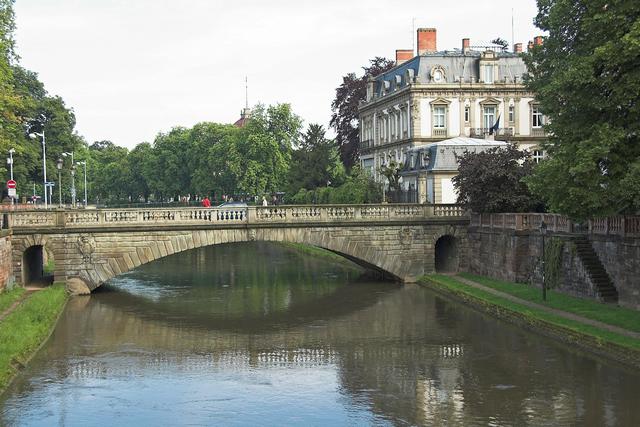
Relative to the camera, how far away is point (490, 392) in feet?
82.7

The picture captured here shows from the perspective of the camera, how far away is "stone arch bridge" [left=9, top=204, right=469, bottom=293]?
45406mm

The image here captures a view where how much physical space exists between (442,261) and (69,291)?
2305cm

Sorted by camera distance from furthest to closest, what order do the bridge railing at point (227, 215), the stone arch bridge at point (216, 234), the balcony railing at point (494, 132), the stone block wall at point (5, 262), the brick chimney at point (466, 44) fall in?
the brick chimney at point (466, 44) → the balcony railing at point (494, 132) → the bridge railing at point (227, 215) → the stone arch bridge at point (216, 234) → the stone block wall at point (5, 262)

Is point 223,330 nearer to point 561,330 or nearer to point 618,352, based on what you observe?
point 561,330

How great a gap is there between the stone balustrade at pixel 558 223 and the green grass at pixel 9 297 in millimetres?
24937

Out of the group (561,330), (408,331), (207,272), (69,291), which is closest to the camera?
(561,330)

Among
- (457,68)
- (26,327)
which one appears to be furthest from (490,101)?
(26,327)

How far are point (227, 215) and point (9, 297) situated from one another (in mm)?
13480

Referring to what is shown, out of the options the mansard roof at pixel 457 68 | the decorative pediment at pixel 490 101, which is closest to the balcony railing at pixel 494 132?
the decorative pediment at pixel 490 101

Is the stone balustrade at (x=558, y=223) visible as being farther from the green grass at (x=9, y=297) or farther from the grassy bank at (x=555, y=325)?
the green grass at (x=9, y=297)

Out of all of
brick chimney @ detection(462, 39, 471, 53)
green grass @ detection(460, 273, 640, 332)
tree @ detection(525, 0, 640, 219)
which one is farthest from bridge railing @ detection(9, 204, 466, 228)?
brick chimney @ detection(462, 39, 471, 53)

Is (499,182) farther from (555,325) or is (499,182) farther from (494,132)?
(494,132)

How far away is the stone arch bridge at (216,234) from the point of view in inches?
1788

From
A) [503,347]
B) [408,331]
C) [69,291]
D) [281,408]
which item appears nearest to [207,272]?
[69,291]
